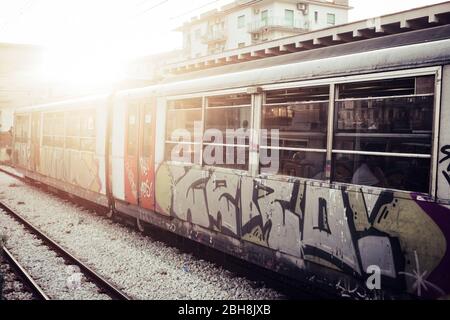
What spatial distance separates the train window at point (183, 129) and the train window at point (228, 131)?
9.6 inches

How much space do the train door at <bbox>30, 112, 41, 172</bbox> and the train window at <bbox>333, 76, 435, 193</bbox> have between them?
12468 millimetres

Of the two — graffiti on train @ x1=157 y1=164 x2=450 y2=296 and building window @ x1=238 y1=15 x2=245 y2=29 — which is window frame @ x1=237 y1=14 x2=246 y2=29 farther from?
graffiti on train @ x1=157 y1=164 x2=450 y2=296

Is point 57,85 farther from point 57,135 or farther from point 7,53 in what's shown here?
point 57,135

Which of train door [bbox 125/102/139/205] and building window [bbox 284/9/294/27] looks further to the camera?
building window [bbox 284/9/294/27]

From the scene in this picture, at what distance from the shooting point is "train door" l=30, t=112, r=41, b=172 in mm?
14611

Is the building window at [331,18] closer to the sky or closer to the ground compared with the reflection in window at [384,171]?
closer to the sky

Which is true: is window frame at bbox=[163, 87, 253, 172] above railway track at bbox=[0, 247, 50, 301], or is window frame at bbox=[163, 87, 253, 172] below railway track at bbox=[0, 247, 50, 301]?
above

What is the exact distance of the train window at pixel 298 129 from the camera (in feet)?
15.5

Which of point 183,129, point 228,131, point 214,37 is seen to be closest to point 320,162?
point 228,131

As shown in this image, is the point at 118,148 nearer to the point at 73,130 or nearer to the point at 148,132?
the point at 148,132

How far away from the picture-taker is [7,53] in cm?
4178

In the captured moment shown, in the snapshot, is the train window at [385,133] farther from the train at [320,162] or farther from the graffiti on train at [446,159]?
the graffiti on train at [446,159]

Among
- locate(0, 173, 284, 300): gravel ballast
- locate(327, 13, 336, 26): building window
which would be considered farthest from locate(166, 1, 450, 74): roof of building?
locate(327, 13, 336, 26): building window

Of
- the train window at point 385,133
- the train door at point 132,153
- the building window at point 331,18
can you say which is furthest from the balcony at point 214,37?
the train window at point 385,133
